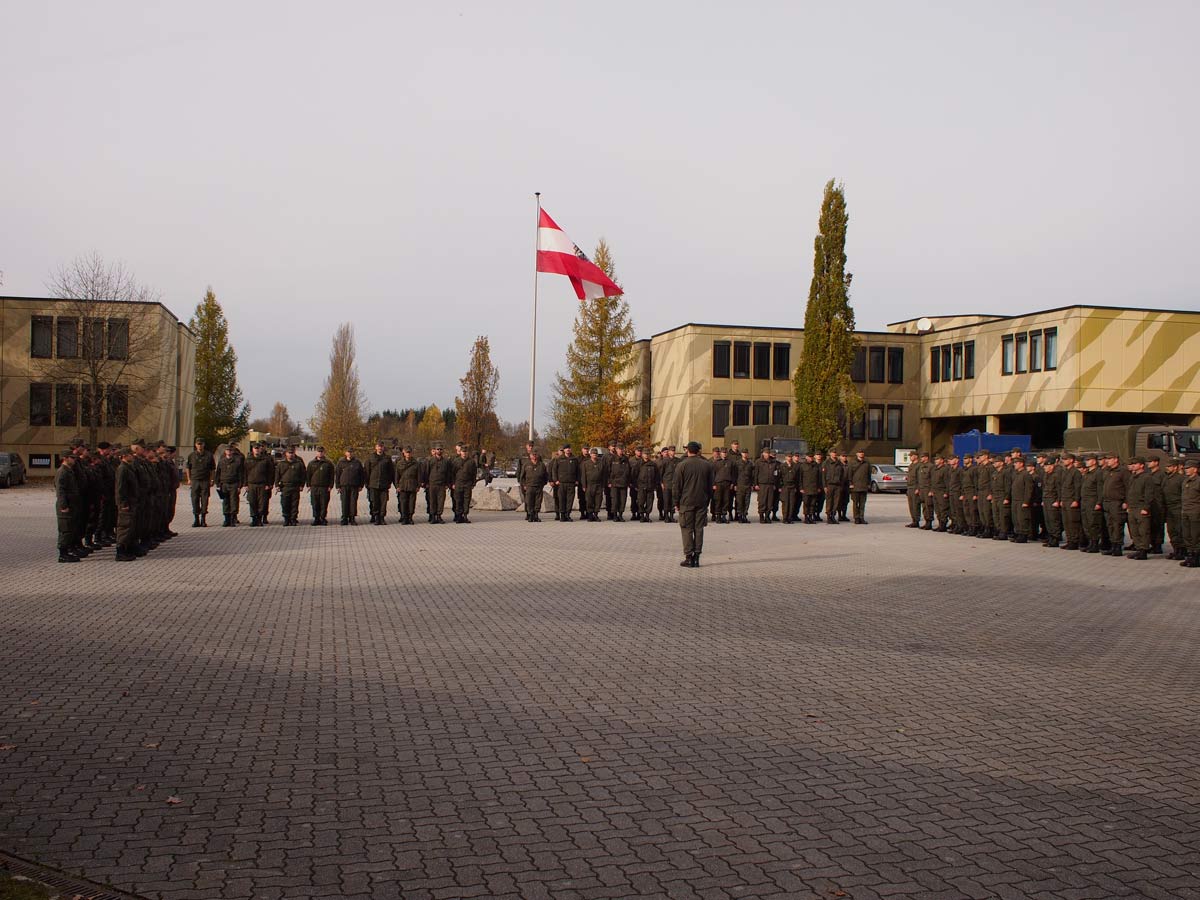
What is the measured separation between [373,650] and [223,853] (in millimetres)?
4555

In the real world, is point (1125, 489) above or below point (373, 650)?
above

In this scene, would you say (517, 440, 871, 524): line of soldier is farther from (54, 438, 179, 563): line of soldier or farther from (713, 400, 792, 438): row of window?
(713, 400, 792, 438): row of window

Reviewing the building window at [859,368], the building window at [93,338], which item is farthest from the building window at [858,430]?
the building window at [93,338]

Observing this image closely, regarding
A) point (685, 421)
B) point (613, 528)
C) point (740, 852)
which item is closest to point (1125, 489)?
point (613, 528)

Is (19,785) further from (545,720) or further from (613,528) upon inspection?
(613,528)

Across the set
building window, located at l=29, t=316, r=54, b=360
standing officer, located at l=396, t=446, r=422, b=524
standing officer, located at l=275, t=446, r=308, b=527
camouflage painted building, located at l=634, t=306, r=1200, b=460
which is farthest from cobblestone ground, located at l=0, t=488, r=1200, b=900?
building window, located at l=29, t=316, r=54, b=360

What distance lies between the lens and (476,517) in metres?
27.9

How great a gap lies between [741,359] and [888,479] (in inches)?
537

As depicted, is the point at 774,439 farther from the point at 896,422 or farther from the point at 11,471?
the point at 11,471

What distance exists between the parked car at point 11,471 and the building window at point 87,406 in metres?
4.33

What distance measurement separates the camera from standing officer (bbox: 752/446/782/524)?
92.5 ft

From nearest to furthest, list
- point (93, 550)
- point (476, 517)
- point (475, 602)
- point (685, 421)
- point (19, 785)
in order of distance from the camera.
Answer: point (19, 785), point (475, 602), point (93, 550), point (476, 517), point (685, 421)

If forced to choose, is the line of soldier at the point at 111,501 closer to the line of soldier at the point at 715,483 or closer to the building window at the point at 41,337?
the line of soldier at the point at 715,483

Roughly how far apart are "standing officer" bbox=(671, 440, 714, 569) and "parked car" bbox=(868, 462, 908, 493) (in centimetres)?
3453
